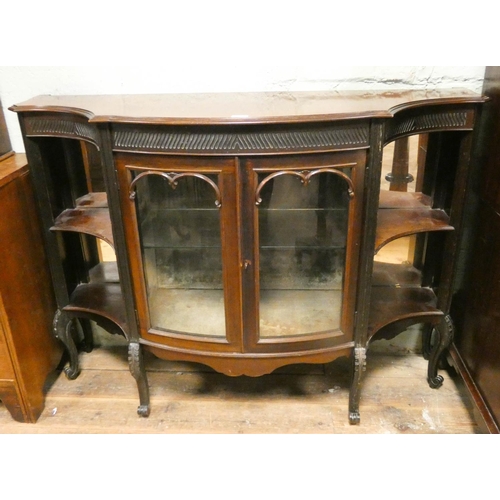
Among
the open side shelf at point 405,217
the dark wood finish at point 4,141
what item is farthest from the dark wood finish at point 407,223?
the dark wood finish at point 4,141

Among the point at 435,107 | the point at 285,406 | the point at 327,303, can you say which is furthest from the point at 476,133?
the point at 285,406

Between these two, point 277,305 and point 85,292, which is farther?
point 85,292

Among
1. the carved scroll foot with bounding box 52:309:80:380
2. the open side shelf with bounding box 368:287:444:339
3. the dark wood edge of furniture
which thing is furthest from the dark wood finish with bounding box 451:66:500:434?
the carved scroll foot with bounding box 52:309:80:380

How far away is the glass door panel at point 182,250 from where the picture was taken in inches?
47.8

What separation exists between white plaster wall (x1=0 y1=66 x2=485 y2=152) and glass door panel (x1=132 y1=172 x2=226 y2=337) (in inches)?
16.7

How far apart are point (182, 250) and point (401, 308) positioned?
0.68m

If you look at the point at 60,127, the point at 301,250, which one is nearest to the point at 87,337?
the point at 60,127

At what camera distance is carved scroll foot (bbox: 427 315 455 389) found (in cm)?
149

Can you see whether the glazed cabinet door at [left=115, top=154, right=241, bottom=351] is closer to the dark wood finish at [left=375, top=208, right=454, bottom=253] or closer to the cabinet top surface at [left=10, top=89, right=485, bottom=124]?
the cabinet top surface at [left=10, top=89, right=485, bottom=124]

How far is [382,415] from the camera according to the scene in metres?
1.51

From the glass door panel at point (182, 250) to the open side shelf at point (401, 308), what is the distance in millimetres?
473

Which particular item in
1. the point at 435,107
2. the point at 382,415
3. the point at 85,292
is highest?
the point at 435,107

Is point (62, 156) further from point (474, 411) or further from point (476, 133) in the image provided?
point (474, 411)

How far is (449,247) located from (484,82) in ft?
1.61
